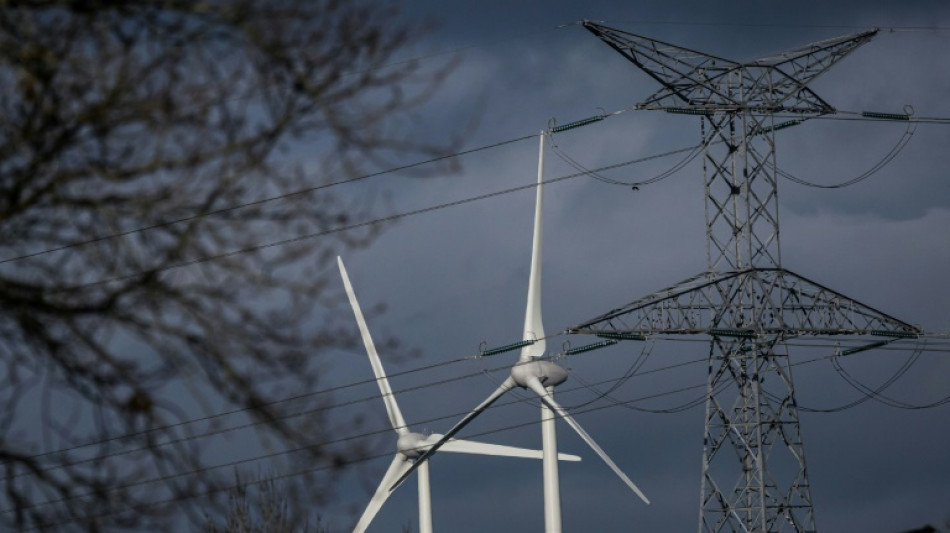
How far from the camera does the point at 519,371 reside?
6281cm

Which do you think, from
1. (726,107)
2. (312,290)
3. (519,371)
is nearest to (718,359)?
(726,107)

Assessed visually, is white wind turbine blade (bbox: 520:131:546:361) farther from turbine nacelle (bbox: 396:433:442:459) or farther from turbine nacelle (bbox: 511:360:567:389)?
turbine nacelle (bbox: 396:433:442:459)

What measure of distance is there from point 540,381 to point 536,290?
167 inches

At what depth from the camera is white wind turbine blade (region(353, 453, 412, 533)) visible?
63.8m

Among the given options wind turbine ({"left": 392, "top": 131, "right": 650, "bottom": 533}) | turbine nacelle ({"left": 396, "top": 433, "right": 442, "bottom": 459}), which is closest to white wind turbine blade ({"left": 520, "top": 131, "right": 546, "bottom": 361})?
wind turbine ({"left": 392, "top": 131, "right": 650, "bottom": 533})

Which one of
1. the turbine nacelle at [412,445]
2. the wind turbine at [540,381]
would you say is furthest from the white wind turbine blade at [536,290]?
the turbine nacelle at [412,445]

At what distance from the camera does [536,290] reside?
198 ft

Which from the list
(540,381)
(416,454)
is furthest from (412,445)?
(540,381)

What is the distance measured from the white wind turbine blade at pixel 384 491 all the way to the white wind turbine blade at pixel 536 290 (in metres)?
7.25

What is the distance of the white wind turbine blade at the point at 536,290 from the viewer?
5872cm

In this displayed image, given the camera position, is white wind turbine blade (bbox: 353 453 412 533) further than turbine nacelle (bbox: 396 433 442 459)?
No

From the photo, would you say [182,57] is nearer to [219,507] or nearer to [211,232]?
[211,232]

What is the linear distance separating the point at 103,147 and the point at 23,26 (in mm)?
1217

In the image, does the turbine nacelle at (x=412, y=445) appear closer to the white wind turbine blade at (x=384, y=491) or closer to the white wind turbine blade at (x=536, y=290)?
the white wind turbine blade at (x=384, y=491)
